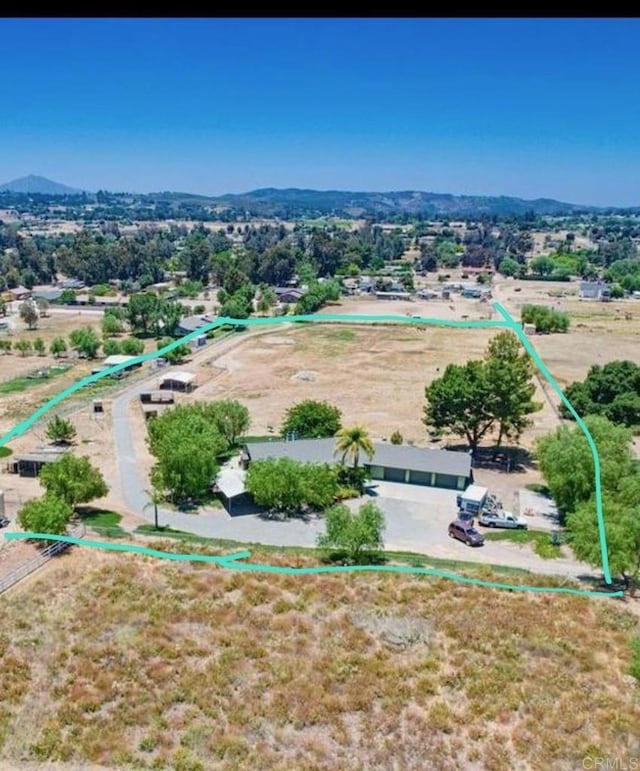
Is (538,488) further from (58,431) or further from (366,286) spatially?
(366,286)

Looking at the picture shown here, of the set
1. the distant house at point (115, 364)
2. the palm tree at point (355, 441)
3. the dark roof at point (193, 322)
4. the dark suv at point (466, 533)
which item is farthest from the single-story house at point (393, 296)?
the dark suv at point (466, 533)

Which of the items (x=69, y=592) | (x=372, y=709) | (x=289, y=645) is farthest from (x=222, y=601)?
(x=372, y=709)

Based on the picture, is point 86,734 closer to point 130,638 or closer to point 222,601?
point 130,638

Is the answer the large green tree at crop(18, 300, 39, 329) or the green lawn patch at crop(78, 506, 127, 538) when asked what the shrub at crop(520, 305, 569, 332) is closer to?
the large green tree at crop(18, 300, 39, 329)

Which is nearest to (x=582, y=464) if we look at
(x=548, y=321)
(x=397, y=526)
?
(x=397, y=526)

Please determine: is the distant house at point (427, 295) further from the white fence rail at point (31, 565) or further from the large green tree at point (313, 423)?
the white fence rail at point (31, 565)

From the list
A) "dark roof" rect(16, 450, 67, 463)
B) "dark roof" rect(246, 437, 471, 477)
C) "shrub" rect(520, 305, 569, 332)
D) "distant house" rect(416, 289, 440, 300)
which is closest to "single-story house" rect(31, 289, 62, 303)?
"distant house" rect(416, 289, 440, 300)

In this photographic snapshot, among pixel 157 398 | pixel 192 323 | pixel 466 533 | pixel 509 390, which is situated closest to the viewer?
pixel 466 533
